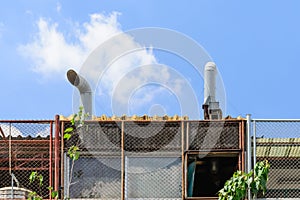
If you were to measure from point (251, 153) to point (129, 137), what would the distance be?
7.80ft

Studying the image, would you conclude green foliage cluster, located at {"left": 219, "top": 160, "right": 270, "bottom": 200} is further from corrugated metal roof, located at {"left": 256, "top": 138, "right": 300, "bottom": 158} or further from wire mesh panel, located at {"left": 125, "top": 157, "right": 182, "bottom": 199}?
corrugated metal roof, located at {"left": 256, "top": 138, "right": 300, "bottom": 158}

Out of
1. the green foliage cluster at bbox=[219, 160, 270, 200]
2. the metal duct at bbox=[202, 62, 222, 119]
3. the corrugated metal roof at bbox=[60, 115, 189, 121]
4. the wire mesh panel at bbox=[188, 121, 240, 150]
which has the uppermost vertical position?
the metal duct at bbox=[202, 62, 222, 119]

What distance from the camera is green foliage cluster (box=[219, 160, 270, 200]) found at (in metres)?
9.23

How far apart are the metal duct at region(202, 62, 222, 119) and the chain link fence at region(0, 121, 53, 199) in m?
3.49

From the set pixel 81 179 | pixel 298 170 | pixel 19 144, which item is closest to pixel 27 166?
pixel 19 144

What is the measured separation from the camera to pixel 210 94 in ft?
50.0

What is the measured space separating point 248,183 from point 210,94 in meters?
6.05

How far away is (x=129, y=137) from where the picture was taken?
522 inches

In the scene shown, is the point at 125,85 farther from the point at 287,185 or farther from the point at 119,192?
the point at 287,185

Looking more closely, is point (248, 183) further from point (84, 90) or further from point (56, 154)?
point (84, 90)

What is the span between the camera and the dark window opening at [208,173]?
43.7ft

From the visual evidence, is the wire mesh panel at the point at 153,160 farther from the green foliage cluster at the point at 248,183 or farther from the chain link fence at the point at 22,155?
the green foliage cluster at the point at 248,183

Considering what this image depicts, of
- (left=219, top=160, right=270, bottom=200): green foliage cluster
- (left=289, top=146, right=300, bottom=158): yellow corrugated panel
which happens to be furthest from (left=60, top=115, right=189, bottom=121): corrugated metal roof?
(left=219, top=160, right=270, bottom=200): green foliage cluster

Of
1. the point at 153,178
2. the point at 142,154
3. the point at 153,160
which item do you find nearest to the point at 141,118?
the point at 142,154
